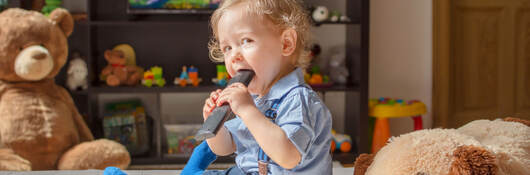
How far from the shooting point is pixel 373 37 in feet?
10.2

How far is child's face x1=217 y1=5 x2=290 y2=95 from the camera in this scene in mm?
925

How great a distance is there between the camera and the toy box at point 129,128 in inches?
109

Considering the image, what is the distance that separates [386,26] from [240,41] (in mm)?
2301

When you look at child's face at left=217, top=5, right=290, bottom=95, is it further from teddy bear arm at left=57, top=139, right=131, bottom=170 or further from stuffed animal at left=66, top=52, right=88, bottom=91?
stuffed animal at left=66, top=52, right=88, bottom=91

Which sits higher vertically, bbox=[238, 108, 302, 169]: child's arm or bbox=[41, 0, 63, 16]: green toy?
bbox=[41, 0, 63, 16]: green toy

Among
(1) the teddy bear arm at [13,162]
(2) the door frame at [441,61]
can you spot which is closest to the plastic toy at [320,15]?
(2) the door frame at [441,61]

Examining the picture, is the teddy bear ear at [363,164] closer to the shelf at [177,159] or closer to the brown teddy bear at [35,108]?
the brown teddy bear at [35,108]

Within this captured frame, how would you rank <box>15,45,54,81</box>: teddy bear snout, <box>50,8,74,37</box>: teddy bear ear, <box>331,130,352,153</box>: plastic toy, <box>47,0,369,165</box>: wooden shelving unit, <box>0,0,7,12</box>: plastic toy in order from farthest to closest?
<box>331,130,352,153</box>: plastic toy < <box>47,0,369,165</box>: wooden shelving unit < <box>0,0,7,12</box>: plastic toy < <box>50,8,74,37</box>: teddy bear ear < <box>15,45,54,81</box>: teddy bear snout

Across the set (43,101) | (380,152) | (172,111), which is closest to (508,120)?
(380,152)

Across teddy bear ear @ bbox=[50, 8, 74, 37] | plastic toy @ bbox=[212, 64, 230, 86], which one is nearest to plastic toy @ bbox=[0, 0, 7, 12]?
teddy bear ear @ bbox=[50, 8, 74, 37]

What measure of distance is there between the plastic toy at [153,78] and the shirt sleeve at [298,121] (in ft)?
6.23

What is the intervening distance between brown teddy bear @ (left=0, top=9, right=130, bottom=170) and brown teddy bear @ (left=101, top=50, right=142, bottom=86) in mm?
449

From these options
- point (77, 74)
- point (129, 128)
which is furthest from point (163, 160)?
point (77, 74)

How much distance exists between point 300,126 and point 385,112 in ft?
6.45
